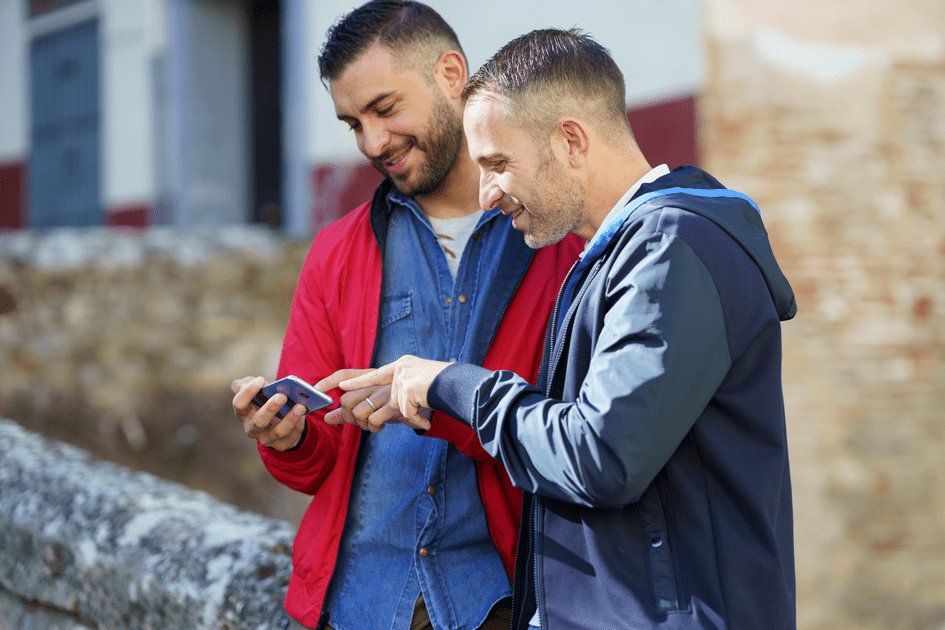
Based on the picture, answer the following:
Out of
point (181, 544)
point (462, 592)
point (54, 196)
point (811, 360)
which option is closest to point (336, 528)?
point (462, 592)

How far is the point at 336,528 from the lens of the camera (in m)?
1.70

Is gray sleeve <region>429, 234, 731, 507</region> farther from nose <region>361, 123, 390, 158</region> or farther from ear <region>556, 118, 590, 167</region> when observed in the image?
nose <region>361, 123, 390, 158</region>

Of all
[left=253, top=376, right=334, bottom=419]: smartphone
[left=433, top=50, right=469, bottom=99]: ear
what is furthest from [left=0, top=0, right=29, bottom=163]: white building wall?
[left=253, top=376, right=334, bottom=419]: smartphone

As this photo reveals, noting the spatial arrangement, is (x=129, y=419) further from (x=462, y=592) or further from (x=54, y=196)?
(x=54, y=196)

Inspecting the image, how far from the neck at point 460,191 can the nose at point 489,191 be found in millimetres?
445

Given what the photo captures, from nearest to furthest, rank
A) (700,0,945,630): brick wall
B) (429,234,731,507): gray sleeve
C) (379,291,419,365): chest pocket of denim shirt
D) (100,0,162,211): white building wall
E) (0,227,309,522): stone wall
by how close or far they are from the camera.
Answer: (429,234,731,507): gray sleeve < (379,291,419,365): chest pocket of denim shirt < (700,0,945,630): brick wall < (0,227,309,522): stone wall < (100,0,162,211): white building wall

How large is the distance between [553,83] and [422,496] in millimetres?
834

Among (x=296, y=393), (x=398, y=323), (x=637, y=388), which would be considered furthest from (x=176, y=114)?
(x=637, y=388)

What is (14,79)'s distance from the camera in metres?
9.34

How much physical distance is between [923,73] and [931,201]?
0.66 m

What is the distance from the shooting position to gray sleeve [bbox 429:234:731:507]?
1085 millimetres

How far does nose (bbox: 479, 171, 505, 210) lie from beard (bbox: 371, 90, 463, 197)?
1.40 feet

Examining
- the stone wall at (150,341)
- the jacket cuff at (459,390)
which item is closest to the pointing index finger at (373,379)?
the jacket cuff at (459,390)

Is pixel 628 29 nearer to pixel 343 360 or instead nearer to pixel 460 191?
pixel 460 191
